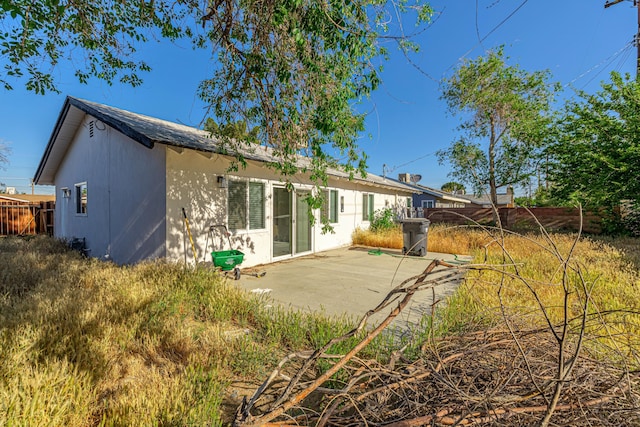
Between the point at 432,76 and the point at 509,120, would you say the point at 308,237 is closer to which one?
the point at 432,76

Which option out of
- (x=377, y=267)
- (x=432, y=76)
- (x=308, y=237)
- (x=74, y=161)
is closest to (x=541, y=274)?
(x=377, y=267)

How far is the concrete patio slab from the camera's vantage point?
445 cm

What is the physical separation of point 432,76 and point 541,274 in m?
4.15

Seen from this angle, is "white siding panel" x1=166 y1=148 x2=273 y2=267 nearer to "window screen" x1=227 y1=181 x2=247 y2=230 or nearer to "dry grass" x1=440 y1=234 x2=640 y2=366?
"window screen" x1=227 y1=181 x2=247 y2=230

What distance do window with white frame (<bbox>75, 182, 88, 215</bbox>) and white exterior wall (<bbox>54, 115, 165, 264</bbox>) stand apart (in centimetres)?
17

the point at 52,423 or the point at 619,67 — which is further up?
the point at 619,67

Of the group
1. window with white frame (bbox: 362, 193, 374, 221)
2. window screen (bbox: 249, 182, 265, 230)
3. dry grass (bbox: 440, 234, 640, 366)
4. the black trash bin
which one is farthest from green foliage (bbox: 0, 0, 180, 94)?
window with white frame (bbox: 362, 193, 374, 221)

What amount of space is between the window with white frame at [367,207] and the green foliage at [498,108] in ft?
17.2

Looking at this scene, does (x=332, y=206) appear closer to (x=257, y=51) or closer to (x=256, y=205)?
(x=256, y=205)

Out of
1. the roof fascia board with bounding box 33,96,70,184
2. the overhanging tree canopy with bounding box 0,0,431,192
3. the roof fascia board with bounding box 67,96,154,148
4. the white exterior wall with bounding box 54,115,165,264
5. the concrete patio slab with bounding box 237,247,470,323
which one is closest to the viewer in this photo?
the overhanging tree canopy with bounding box 0,0,431,192

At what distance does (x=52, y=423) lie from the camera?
5.38ft

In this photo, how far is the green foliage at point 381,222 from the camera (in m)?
13.0

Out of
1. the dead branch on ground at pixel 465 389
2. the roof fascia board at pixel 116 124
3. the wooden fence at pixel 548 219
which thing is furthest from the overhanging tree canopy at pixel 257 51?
the wooden fence at pixel 548 219

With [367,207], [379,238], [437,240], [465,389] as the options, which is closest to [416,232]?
[437,240]
